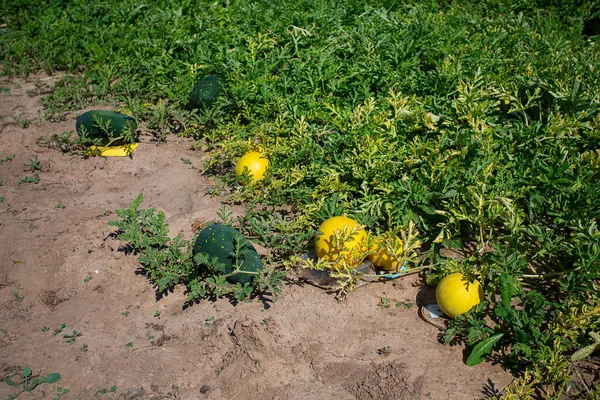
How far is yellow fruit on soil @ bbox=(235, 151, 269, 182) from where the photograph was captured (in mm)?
4887

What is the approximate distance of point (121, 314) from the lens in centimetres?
385

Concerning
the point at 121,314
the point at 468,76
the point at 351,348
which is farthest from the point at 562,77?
the point at 121,314

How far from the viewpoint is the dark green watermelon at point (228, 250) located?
12.8 feet

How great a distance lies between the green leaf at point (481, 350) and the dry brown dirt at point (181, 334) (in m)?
0.06

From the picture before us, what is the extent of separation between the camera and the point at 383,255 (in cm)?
406

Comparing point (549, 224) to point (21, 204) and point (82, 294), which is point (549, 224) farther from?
point (21, 204)

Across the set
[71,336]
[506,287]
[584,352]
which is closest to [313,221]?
[506,287]

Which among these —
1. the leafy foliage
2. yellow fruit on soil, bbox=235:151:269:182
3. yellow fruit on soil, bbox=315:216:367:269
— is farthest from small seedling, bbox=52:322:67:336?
yellow fruit on soil, bbox=235:151:269:182

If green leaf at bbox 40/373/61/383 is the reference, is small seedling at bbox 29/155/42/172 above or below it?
below

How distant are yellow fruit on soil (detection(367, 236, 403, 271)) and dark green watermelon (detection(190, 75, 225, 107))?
2.50 m

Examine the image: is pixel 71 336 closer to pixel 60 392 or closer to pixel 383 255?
pixel 60 392

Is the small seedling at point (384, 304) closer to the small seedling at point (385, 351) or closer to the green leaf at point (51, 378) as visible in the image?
the small seedling at point (385, 351)

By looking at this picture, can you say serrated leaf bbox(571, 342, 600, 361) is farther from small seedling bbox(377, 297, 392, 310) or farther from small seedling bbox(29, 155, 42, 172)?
small seedling bbox(29, 155, 42, 172)

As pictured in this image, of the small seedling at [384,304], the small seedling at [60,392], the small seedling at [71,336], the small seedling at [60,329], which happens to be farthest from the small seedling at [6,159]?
the small seedling at [384,304]
